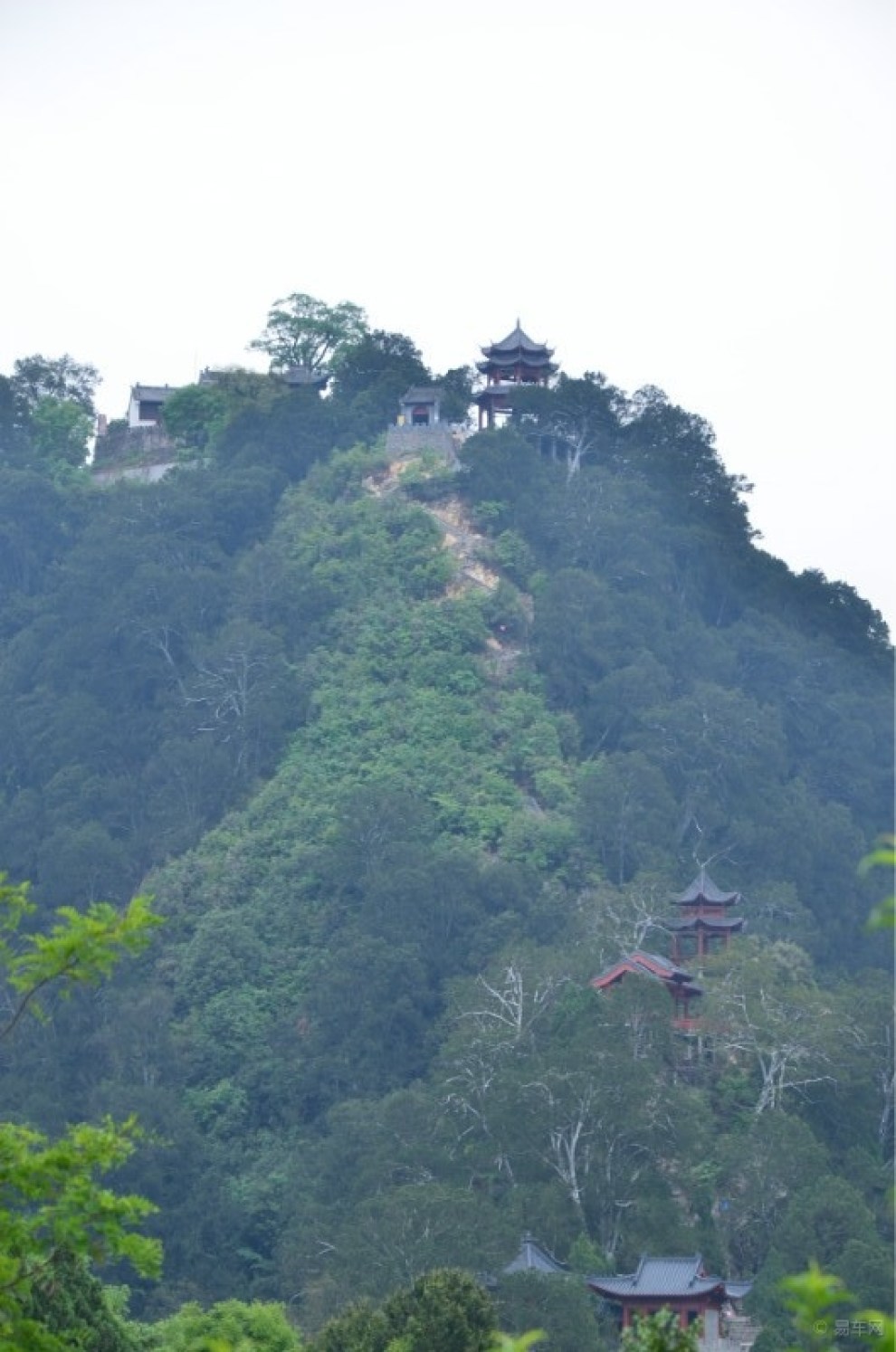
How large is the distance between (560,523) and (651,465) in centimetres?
425

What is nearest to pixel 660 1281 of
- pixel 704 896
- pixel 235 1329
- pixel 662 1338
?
pixel 235 1329

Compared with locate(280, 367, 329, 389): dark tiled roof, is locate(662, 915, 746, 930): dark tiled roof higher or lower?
lower

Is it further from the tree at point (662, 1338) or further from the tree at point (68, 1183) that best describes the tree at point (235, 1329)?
the tree at point (662, 1338)

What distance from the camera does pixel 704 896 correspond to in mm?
57438

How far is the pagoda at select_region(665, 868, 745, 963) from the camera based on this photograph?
5712 cm

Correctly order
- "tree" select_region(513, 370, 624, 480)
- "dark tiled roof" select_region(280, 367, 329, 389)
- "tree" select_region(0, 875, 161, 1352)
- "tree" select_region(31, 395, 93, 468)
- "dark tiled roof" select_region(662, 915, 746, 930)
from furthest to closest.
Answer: "tree" select_region(31, 395, 93, 468) < "dark tiled roof" select_region(280, 367, 329, 389) < "tree" select_region(513, 370, 624, 480) < "dark tiled roof" select_region(662, 915, 746, 930) < "tree" select_region(0, 875, 161, 1352)

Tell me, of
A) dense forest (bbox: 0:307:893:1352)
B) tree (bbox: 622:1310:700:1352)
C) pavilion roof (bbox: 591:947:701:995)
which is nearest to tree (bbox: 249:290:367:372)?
dense forest (bbox: 0:307:893:1352)

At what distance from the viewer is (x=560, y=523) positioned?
7425cm

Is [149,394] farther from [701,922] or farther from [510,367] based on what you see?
[701,922]

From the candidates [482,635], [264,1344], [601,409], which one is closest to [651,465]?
[601,409]

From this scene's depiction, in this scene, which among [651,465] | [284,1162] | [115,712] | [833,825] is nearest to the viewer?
[284,1162]

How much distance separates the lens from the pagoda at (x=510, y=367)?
7912 centimetres

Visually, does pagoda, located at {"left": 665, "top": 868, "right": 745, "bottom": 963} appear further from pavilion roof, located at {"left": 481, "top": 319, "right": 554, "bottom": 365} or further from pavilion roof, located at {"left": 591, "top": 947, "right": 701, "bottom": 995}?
pavilion roof, located at {"left": 481, "top": 319, "right": 554, "bottom": 365}

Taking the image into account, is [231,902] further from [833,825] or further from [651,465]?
[651,465]
